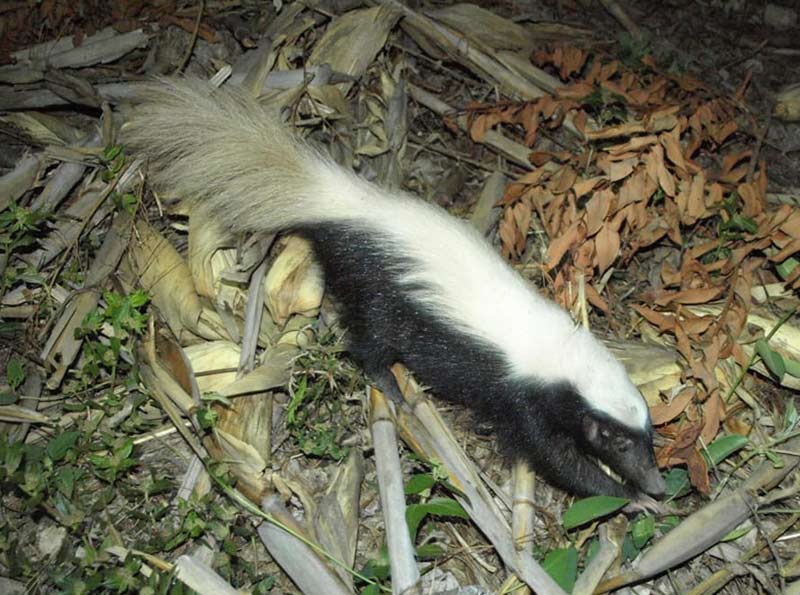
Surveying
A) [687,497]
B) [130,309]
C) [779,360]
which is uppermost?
[130,309]

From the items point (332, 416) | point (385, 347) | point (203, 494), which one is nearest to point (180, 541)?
point (203, 494)

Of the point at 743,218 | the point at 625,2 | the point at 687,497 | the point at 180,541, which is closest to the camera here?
the point at 180,541

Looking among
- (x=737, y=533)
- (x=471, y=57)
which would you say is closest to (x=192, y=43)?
(x=471, y=57)

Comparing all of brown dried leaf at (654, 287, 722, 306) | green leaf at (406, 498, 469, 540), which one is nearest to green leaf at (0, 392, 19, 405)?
green leaf at (406, 498, 469, 540)

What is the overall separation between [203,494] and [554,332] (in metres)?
Answer: 1.76

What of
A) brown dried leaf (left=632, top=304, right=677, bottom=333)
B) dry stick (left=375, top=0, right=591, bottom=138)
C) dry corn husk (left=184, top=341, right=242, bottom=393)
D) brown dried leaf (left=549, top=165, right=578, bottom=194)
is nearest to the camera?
dry corn husk (left=184, top=341, right=242, bottom=393)

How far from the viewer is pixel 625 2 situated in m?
6.09

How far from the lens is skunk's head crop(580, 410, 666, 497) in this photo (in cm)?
357

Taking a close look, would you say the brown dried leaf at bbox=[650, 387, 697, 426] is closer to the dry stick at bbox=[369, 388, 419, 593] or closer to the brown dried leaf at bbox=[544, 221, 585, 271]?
the brown dried leaf at bbox=[544, 221, 585, 271]

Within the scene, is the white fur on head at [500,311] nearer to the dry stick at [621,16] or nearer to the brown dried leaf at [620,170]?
the brown dried leaf at [620,170]

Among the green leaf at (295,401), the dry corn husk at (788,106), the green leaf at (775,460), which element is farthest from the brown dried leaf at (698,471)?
the dry corn husk at (788,106)

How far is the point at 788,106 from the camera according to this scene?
5500 mm

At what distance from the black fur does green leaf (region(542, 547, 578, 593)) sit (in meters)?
0.47

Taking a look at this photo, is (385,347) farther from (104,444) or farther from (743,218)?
(743,218)
